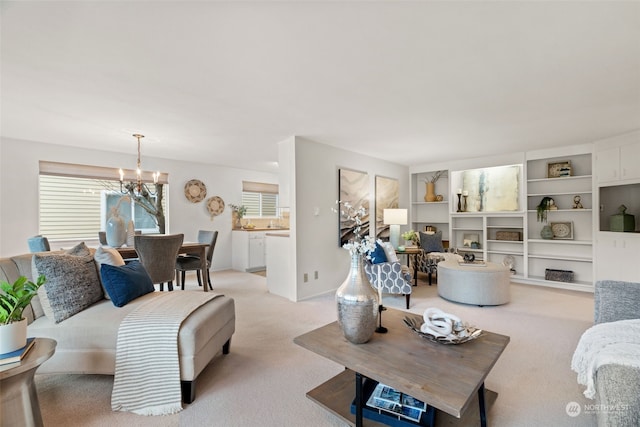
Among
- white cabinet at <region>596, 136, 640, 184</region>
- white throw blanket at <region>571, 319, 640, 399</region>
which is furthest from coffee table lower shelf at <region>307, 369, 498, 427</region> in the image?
white cabinet at <region>596, 136, 640, 184</region>

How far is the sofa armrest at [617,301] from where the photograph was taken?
1.82 meters

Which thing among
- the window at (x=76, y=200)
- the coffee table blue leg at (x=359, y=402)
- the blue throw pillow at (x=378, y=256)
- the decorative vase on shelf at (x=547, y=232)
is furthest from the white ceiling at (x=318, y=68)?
the coffee table blue leg at (x=359, y=402)

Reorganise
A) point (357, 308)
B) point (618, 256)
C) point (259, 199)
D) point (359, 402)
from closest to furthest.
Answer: point (359, 402) → point (357, 308) → point (618, 256) → point (259, 199)

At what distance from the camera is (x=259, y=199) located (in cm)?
727

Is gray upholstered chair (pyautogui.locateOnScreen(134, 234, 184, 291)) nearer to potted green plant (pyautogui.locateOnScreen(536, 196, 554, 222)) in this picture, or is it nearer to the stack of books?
the stack of books

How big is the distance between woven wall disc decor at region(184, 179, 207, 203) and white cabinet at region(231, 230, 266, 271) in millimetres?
1081

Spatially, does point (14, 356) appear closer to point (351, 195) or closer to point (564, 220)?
point (351, 195)

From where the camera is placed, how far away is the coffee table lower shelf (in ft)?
5.18

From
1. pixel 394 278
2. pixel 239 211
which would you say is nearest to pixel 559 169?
pixel 394 278

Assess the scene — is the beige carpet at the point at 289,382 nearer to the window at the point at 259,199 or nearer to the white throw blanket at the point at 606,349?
the white throw blanket at the point at 606,349

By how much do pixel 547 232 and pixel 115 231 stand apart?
21.7 feet

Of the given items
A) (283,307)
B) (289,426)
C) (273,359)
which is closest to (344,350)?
(289,426)

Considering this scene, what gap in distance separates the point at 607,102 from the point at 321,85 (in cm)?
284

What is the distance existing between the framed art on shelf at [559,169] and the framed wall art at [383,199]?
2611mm
